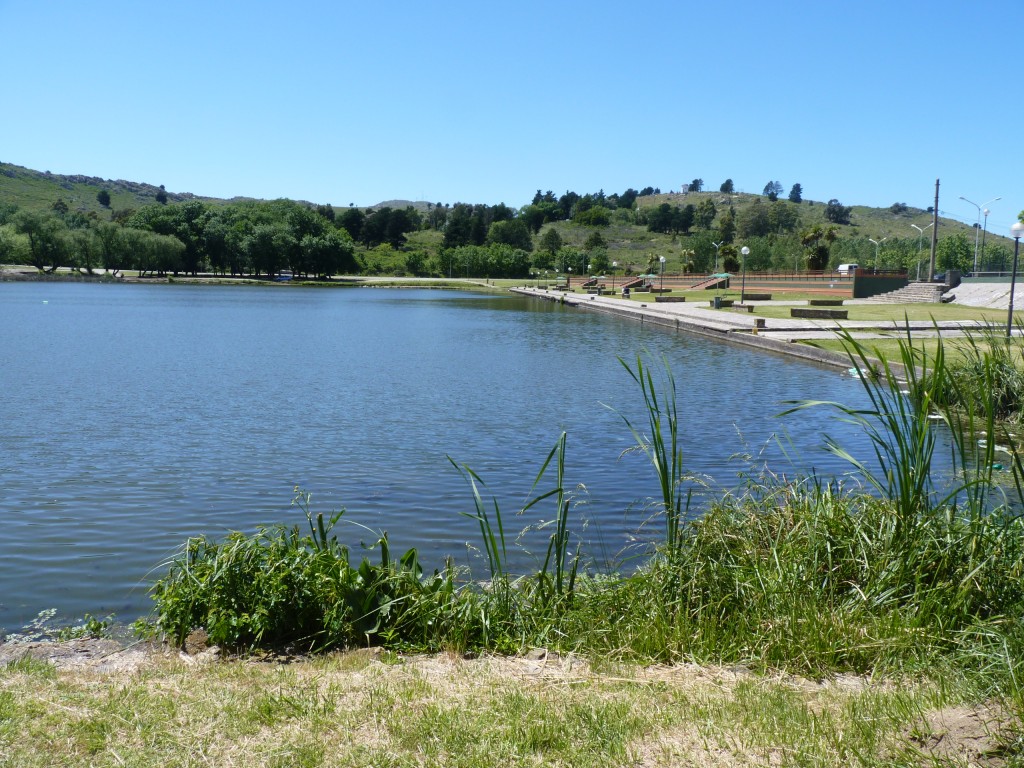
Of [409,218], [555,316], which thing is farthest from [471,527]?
[409,218]

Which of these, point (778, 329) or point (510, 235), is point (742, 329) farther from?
point (510, 235)

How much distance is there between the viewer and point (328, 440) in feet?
41.2

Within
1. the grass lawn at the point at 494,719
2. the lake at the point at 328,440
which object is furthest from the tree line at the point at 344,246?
the grass lawn at the point at 494,719

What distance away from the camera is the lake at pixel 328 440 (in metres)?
7.91

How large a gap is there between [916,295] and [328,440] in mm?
50299

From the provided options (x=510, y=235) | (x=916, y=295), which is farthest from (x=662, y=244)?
(x=916, y=295)

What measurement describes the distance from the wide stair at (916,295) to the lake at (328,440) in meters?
30.4

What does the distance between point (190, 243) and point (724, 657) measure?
11987cm

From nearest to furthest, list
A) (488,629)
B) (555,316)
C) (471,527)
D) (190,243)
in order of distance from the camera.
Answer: (488,629) → (471,527) → (555,316) → (190,243)

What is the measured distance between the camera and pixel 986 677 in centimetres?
357

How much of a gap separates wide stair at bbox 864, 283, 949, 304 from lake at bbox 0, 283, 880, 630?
30417 mm

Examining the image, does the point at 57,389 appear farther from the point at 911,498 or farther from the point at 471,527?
the point at 911,498

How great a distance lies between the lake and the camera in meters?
7.91

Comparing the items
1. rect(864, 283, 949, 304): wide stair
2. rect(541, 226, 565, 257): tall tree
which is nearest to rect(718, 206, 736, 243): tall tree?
rect(541, 226, 565, 257): tall tree
